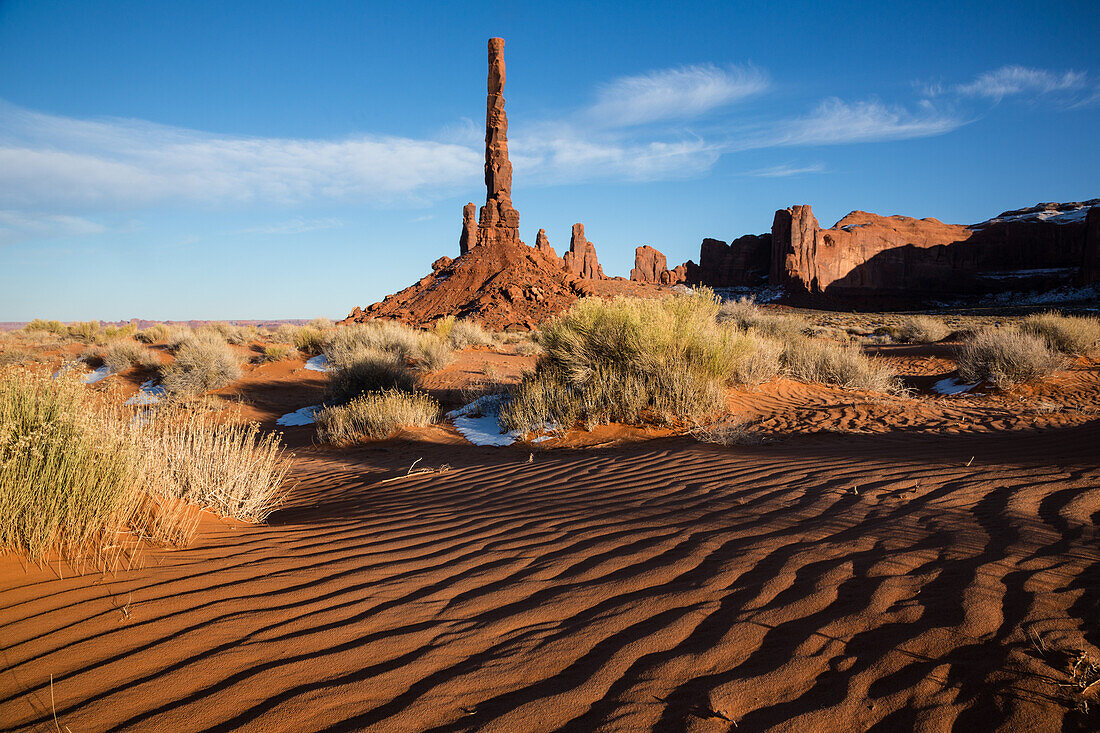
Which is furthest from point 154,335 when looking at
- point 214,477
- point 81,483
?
point 81,483

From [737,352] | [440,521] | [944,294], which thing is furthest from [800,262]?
[440,521]

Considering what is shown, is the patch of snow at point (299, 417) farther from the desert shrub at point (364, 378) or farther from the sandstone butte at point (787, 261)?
the sandstone butte at point (787, 261)

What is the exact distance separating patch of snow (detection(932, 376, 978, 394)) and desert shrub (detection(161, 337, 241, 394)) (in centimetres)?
1712

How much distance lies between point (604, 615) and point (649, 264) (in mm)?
104405

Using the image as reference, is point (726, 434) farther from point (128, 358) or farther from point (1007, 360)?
point (128, 358)

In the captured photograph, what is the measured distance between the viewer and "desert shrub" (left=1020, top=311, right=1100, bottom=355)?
1364 centimetres

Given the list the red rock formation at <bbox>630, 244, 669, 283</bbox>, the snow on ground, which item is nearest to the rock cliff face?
the red rock formation at <bbox>630, 244, 669, 283</bbox>

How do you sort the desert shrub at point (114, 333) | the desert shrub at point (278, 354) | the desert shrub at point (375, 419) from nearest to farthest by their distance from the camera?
1. the desert shrub at point (375, 419)
2. the desert shrub at point (278, 354)
3. the desert shrub at point (114, 333)

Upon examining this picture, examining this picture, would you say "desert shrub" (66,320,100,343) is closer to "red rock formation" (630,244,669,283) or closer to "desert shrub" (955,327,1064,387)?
"desert shrub" (955,327,1064,387)

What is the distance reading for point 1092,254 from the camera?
6022 centimetres

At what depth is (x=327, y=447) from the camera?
9391 millimetres

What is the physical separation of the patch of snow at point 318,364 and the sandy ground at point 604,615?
14.0m

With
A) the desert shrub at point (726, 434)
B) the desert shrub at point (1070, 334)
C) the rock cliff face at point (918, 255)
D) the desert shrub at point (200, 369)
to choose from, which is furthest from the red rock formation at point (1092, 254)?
the desert shrub at point (200, 369)

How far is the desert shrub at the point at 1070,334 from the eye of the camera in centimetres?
1364
